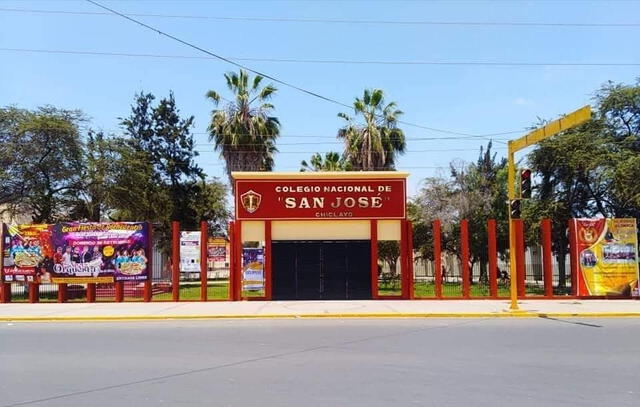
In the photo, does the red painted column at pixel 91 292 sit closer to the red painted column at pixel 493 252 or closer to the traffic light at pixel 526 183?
the red painted column at pixel 493 252

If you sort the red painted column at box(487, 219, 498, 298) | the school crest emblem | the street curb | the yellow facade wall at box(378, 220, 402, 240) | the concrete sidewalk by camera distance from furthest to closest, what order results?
the yellow facade wall at box(378, 220, 402, 240)
the school crest emblem
the red painted column at box(487, 219, 498, 298)
the concrete sidewalk
the street curb

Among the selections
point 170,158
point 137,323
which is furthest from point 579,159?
point 170,158

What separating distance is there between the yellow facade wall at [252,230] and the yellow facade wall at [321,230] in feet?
1.64

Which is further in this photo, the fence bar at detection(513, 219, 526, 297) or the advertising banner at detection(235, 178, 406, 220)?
the advertising banner at detection(235, 178, 406, 220)

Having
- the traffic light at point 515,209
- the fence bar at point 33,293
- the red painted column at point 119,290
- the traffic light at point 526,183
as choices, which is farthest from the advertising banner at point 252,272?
the traffic light at point 526,183

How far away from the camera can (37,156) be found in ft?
94.0

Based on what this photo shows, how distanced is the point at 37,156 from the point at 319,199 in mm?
14644

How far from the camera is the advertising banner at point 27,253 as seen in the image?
2284 centimetres

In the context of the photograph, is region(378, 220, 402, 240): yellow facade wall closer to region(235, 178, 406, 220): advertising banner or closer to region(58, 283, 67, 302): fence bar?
region(235, 178, 406, 220): advertising banner

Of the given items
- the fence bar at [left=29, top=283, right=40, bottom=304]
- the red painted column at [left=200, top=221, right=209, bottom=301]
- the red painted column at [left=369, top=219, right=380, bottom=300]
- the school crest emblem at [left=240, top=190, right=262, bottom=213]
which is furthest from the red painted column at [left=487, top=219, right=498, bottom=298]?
the fence bar at [left=29, top=283, right=40, bottom=304]

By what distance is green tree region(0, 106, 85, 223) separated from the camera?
28219mm

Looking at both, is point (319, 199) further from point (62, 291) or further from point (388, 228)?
point (62, 291)

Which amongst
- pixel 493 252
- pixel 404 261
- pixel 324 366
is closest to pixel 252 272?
pixel 404 261

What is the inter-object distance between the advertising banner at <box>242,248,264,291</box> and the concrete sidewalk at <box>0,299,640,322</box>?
9.11 ft
